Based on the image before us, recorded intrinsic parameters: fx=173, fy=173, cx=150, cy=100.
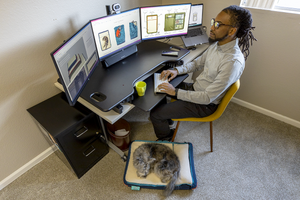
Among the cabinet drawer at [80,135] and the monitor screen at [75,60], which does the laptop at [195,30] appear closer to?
the monitor screen at [75,60]

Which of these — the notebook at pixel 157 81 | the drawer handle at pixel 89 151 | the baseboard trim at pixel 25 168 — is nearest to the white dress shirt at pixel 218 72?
the notebook at pixel 157 81

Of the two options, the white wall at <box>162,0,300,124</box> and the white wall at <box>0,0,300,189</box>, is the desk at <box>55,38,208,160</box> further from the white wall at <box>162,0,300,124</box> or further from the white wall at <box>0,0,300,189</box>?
the white wall at <box>162,0,300,124</box>

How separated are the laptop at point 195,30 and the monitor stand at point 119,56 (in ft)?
2.06

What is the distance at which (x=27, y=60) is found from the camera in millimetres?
1311

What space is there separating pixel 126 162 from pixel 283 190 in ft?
4.62

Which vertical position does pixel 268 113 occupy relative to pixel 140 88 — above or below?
below

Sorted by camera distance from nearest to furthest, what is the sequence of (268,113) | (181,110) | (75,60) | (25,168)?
(75,60), (181,110), (25,168), (268,113)

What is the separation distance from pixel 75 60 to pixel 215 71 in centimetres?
107

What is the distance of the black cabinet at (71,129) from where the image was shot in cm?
131

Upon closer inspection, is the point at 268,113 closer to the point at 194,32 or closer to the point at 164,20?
the point at 194,32

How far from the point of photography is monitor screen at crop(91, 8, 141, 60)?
1382 mm

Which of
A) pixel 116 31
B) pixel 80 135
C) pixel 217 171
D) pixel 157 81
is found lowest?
pixel 217 171

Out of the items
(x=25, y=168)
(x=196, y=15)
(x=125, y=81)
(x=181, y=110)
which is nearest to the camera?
(x=125, y=81)

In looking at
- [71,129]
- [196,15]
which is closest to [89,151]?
[71,129]
